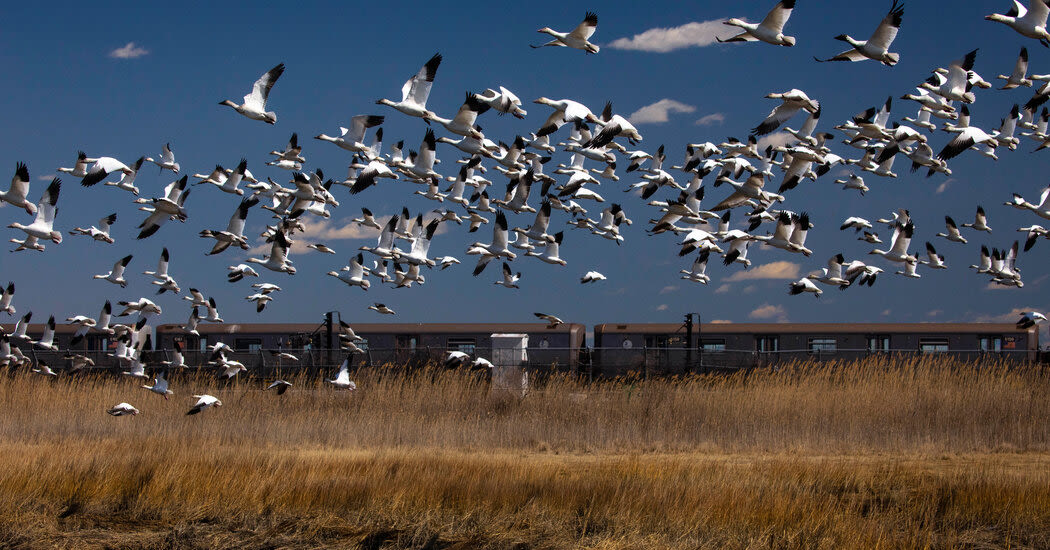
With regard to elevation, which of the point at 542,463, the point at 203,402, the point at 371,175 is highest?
the point at 371,175

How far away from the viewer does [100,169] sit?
22.5 metres

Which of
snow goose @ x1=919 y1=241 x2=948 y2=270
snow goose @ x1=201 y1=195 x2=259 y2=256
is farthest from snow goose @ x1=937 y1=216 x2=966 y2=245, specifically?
snow goose @ x1=201 y1=195 x2=259 y2=256

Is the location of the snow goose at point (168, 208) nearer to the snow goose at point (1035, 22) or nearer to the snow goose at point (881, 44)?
the snow goose at point (881, 44)

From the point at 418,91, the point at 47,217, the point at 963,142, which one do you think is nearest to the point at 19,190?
the point at 47,217

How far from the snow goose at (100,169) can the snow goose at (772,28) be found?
1339 centimetres

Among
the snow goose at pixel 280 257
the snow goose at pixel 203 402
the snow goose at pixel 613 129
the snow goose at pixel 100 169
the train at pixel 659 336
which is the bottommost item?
the snow goose at pixel 203 402

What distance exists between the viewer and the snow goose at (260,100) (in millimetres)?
22564

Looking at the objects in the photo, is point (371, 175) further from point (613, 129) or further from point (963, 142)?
point (963, 142)

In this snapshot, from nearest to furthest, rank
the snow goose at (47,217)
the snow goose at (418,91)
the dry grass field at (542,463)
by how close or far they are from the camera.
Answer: the dry grass field at (542,463), the snow goose at (418,91), the snow goose at (47,217)

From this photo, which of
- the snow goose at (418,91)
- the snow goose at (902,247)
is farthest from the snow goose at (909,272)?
the snow goose at (418,91)

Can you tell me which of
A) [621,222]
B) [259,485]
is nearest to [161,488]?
[259,485]

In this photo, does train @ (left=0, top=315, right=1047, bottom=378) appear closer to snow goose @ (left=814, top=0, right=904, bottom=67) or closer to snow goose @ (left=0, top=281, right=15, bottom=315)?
snow goose @ (left=0, top=281, right=15, bottom=315)

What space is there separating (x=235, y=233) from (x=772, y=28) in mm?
13408

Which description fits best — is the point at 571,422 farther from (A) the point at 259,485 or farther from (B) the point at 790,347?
(B) the point at 790,347
